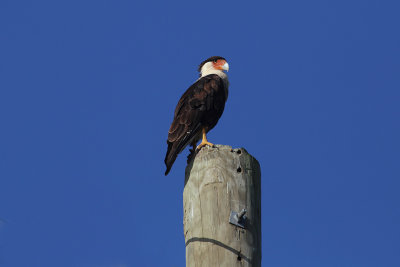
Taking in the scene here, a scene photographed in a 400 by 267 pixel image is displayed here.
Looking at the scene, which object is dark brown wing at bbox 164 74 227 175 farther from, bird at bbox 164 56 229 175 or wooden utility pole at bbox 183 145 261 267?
wooden utility pole at bbox 183 145 261 267

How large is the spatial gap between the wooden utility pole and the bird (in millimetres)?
1343

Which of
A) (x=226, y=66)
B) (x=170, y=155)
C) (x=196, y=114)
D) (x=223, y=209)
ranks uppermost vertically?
(x=226, y=66)

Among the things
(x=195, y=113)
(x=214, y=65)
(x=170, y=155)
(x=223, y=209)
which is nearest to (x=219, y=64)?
(x=214, y=65)

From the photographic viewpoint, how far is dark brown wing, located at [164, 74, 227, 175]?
16.9 ft

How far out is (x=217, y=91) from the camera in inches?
233

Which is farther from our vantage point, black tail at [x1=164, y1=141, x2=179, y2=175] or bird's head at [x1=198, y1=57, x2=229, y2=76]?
bird's head at [x1=198, y1=57, x2=229, y2=76]

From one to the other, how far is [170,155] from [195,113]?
0.67 meters

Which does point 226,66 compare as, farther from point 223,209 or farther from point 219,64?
point 223,209

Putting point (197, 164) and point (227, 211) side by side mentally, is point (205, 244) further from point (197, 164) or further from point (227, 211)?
point (197, 164)

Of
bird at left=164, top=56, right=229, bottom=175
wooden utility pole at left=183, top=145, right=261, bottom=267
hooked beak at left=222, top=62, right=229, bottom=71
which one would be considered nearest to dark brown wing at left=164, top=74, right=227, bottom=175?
bird at left=164, top=56, right=229, bottom=175

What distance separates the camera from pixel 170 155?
5027mm

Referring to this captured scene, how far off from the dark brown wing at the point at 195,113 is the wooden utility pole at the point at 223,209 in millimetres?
1430

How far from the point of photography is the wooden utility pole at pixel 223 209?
319 centimetres

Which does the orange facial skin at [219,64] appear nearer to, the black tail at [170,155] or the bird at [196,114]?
the bird at [196,114]
